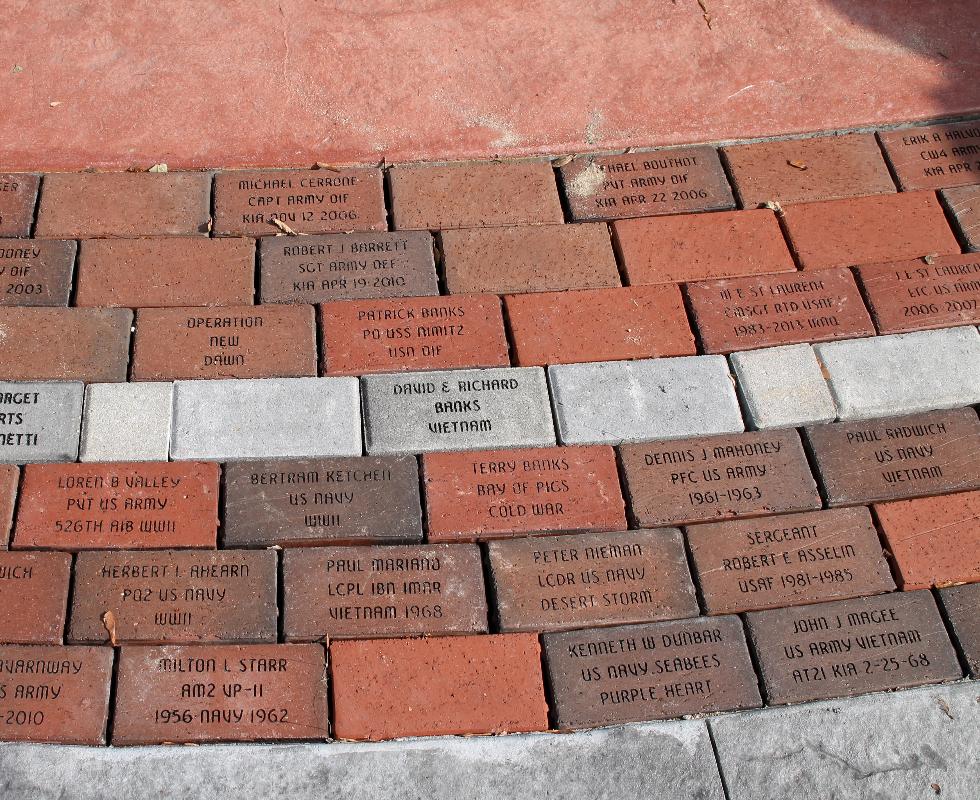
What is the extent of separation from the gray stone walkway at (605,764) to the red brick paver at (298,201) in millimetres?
1419

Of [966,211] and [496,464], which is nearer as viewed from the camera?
[496,464]

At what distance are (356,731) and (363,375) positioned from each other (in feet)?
2.93

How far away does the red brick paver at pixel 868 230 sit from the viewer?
2791 millimetres

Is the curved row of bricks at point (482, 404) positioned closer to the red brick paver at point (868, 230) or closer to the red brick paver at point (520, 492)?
the red brick paver at point (520, 492)

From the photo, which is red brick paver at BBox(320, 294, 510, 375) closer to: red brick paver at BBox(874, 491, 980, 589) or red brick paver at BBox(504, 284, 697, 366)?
red brick paver at BBox(504, 284, 697, 366)

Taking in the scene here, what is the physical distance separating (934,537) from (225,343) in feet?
6.22

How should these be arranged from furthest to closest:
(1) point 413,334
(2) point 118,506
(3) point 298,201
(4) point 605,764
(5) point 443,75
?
(5) point 443,75 → (3) point 298,201 → (1) point 413,334 → (2) point 118,506 → (4) point 605,764

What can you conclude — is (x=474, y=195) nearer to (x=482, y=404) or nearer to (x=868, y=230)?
(x=482, y=404)

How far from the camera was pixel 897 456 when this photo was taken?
251cm

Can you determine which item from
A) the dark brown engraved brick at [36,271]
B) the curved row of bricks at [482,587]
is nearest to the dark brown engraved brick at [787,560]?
the curved row of bricks at [482,587]

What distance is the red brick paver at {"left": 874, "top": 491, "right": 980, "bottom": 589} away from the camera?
2377 millimetres

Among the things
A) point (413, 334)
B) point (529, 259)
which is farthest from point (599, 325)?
point (413, 334)

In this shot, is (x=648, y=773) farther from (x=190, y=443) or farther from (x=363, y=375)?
(x=190, y=443)

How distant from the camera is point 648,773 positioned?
6.97 feet
